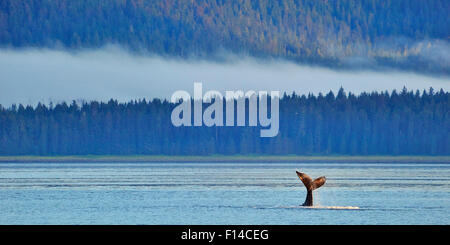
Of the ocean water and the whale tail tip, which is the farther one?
the ocean water

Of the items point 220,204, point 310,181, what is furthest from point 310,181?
point 220,204

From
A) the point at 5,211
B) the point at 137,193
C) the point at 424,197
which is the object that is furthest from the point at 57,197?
the point at 424,197

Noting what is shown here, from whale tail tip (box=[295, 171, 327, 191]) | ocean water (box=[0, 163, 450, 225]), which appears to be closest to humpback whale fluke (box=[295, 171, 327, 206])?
whale tail tip (box=[295, 171, 327, 191])

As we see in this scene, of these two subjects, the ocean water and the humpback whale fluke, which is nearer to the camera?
the humpback whale fluke

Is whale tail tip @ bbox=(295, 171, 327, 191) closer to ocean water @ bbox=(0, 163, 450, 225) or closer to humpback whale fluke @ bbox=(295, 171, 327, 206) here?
humpback whale fluke @ bbox=(295, 171, 327, 206)

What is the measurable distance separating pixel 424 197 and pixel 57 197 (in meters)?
29.2

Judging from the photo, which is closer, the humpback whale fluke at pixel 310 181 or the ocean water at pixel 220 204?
the humpback whale fluke at pixel 310 181

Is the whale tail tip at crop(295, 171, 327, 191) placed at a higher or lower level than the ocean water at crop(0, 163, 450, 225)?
higher

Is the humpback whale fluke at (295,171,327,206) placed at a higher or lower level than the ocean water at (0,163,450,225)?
higher

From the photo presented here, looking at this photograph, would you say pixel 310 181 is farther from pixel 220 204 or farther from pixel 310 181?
pixel 220 204

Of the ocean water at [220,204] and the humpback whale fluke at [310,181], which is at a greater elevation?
the humpback whale fluke at [310,181]

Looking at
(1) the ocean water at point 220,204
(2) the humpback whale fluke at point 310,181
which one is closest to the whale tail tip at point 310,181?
(2) the humpback whale fluke at point 310,181

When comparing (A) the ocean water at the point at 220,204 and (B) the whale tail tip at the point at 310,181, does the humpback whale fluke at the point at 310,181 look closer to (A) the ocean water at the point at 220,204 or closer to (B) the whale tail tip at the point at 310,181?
(B) the whale tail tip at the point at 310,181
